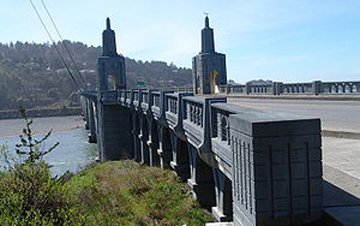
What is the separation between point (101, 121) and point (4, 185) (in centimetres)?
3065

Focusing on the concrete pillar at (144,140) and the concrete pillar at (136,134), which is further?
the concrete pillar at (136,134)

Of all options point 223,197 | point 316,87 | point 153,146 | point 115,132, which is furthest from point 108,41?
point 223,197

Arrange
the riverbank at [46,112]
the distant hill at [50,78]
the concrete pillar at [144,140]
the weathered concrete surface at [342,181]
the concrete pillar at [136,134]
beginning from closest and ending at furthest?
the weathered concrete surface at [342,181] < the concrete pillar at [144,140] < the concrete pillar at [136,134] < the riverbank at [46,112] < the distant hill at [50,78]

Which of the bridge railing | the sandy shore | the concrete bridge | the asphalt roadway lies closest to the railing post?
the concrete bridge

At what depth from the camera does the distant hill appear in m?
137

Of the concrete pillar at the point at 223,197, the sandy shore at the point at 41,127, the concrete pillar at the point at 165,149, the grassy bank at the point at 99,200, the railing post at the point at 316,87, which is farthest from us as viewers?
the sandy shore at the point at 41,127

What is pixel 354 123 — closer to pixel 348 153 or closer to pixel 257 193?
pixel 348 153

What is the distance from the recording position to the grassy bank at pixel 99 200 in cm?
823

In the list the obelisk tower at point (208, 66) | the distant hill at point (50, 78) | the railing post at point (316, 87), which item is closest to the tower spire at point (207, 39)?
the obelisk tower at point (208, 66)

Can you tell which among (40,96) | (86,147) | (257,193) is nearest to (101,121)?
(86,147)

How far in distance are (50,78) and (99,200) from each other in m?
149

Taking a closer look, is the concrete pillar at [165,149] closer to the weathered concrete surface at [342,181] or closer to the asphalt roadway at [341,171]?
the asphalt roadway at [341,171]

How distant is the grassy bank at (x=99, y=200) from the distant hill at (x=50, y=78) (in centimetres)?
9739

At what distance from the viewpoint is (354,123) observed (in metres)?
13.3
